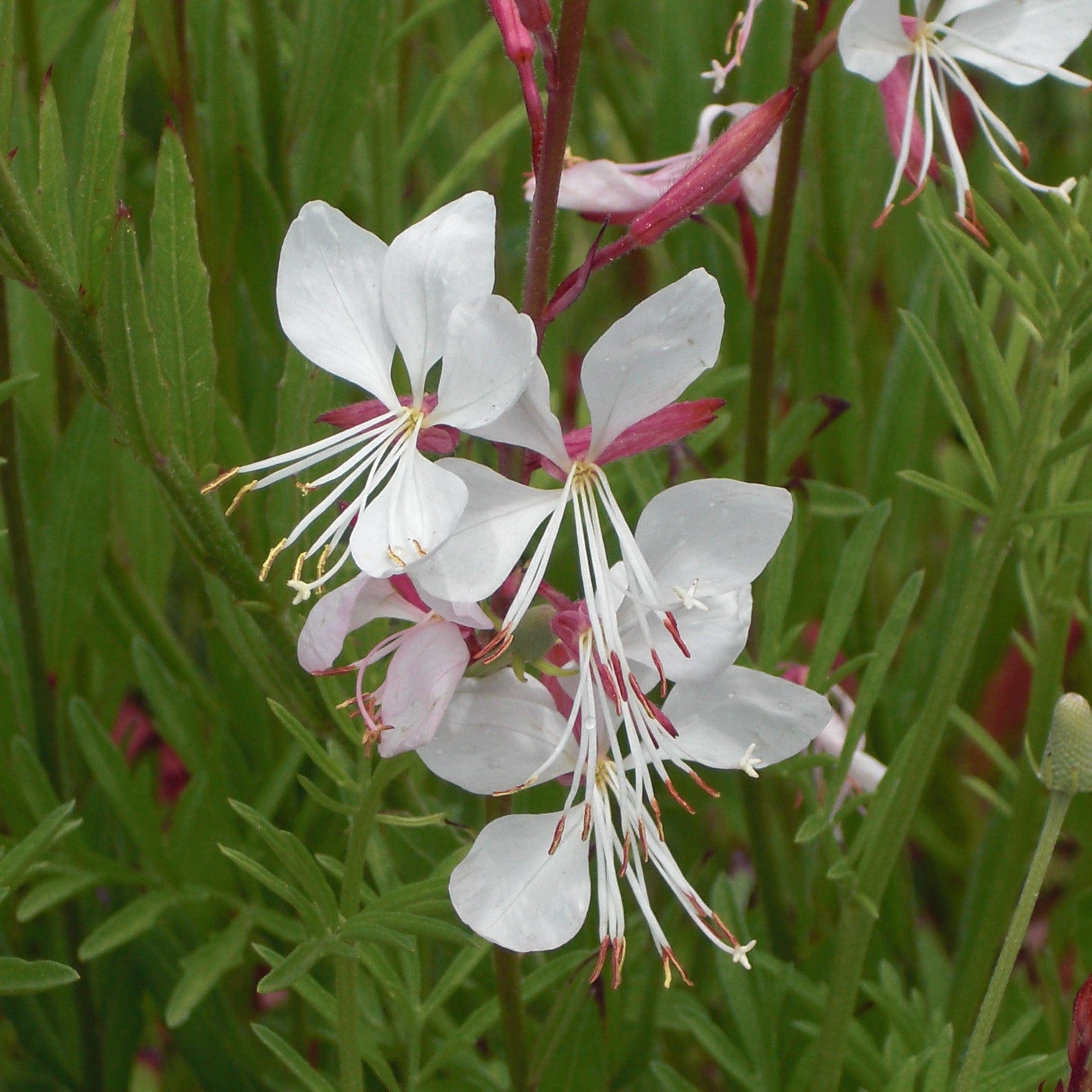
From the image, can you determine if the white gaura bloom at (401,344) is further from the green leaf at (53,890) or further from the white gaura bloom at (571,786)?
the green leaf at (53,890)

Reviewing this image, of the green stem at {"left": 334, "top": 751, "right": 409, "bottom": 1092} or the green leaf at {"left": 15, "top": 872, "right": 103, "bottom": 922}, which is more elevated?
the green stem at {"left": 334, "top": 751, "right": 409, "bottom": 1092}

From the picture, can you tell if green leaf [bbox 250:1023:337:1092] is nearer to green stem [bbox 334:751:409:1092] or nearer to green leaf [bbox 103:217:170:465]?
green stem [bbox 334:751:409:1092]

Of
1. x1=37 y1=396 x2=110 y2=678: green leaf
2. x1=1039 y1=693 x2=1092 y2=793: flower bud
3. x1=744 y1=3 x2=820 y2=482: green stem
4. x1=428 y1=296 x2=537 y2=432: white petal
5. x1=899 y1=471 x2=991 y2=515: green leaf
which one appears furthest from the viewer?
x1=37 y1=396 x2=110 y2=678: green leaf

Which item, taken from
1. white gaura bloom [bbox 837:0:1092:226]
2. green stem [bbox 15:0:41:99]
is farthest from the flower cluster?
green stem [bbox 15:0:41:99]

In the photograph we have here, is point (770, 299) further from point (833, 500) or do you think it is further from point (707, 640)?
point (707, 640)

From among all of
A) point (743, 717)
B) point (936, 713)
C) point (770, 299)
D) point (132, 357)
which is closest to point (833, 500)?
point (770, 299)

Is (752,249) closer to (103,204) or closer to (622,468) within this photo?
(622,468)
